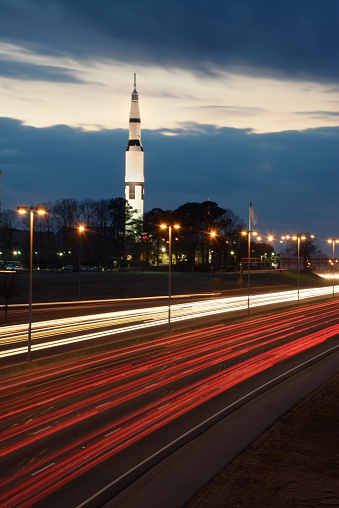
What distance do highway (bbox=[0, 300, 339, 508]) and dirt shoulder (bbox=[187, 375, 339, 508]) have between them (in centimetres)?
186

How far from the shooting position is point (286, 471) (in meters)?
15.1

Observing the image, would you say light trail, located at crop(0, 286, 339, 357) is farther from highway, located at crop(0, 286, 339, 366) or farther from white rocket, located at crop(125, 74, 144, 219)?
white rocket, located at crop(125, 74, 144, 219)

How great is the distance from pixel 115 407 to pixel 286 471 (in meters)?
7.34

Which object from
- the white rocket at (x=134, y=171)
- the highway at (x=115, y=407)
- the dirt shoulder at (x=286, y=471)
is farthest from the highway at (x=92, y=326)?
the white rocket at (x=134, y=171)

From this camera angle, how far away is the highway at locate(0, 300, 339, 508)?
1427cm

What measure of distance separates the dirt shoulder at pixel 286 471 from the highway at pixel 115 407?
1857mm

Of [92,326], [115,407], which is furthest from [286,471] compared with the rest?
[92,326]

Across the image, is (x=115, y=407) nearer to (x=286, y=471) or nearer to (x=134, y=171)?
(x=286, y=471)

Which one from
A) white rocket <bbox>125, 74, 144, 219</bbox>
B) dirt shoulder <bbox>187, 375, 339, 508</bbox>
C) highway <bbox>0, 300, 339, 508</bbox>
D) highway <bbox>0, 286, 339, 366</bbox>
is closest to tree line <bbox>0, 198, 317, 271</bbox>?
white rocket <bbox>125, 74, 144, 219</bbox>

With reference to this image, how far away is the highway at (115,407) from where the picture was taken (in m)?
14.3

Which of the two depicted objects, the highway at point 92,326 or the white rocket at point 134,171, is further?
the white rocket at point 134,171

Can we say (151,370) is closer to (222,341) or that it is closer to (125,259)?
(222,341)

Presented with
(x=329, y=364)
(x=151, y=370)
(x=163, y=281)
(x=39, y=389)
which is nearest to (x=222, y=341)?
(x=329, y=364)

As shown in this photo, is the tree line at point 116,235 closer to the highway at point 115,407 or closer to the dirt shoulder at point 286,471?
the highway at point 115,407
